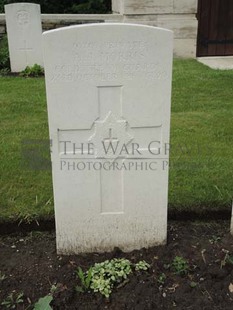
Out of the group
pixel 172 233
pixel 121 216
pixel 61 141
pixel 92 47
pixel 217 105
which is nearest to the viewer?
pixel 92 47

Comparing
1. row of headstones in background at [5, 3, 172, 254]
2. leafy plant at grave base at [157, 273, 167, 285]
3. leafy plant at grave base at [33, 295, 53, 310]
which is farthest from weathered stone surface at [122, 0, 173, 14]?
leafy plant at grave base at [33, 295, 53, 310]

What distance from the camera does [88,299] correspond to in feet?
7.14

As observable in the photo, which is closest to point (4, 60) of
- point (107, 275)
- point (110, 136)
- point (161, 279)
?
point (110, 136)

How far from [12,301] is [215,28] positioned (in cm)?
895

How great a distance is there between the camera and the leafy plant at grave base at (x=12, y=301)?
6.99ft

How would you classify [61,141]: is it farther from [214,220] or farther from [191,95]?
[191,95]

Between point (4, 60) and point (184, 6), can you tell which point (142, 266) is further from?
point (184, 6)

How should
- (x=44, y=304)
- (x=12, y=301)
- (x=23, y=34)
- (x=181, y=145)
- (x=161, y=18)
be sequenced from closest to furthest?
(x=44, y=304), (x=12, y=301), (x=181, y=145), (x=23, y=34), (x=161, y=18)

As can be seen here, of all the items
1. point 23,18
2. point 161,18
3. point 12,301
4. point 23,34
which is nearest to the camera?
point 12,301

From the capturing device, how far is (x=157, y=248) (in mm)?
2564

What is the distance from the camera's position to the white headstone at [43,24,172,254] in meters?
2.13

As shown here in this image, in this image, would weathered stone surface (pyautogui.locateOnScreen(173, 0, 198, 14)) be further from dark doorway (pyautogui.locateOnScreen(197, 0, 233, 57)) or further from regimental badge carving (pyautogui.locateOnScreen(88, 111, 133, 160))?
regimental badge carving (pyautogui.locateOnScreen(88, 111, 133, 160))

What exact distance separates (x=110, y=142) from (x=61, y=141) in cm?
28

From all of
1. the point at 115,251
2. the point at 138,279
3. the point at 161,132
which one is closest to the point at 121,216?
the point at 115,251
